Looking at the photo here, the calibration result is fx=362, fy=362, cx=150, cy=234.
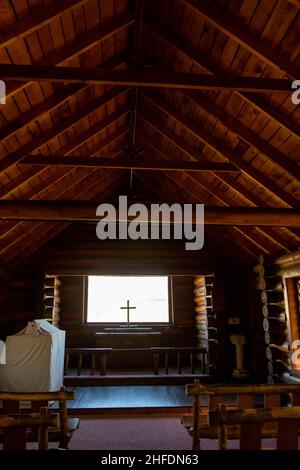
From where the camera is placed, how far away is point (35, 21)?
12.4 feet

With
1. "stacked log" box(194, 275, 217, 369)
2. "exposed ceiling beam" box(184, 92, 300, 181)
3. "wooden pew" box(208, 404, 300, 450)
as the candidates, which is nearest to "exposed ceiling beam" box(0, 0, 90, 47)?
"exposed ceiling beam" box(184, 92, 300, 181)

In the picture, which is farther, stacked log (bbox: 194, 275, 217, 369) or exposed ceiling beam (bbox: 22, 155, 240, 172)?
stacked log (bbox: 194, 275, 217, 369)

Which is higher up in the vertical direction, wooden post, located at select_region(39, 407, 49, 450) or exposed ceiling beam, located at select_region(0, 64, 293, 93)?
exposed ceiling beam, located at select_region(0, 64, 293, 93)

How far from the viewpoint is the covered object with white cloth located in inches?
265

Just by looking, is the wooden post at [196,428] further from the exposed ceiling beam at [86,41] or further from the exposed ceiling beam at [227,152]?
the exposed ceiling beam at [86,41]

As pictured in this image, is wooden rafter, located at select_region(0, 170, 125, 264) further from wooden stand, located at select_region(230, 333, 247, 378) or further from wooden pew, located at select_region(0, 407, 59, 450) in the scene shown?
wooden pew, located at select_region(0, 407, 59, 450)

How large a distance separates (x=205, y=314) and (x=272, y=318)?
2173 millimetres

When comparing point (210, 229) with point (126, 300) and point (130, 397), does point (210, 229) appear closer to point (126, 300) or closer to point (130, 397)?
point (126, 300)

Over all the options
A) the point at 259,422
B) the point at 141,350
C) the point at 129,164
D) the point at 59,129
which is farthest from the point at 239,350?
the point at 259,422

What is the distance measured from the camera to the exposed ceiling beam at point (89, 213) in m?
5.42

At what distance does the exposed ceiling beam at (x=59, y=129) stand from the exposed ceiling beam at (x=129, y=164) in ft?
0.66

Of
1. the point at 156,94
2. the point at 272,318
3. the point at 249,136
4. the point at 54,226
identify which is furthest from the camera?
the point at 54,226

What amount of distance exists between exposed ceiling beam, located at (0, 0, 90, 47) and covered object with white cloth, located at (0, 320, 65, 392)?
16.8ft
